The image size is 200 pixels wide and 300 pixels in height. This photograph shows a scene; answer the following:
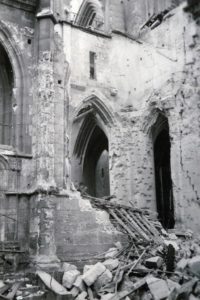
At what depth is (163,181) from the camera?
1808cm

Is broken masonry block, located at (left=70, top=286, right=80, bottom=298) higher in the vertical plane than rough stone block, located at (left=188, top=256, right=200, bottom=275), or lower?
lower

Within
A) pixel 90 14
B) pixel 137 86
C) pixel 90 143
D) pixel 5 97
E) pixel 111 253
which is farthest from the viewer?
pixel 90 14

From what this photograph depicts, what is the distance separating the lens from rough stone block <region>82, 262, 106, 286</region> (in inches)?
308

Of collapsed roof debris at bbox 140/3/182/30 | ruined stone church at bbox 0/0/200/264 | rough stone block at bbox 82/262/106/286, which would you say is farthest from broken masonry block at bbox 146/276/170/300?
collapsed roof debris at bbox 140/3/182/30

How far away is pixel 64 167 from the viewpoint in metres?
10.3

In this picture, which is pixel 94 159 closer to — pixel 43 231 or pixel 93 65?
pixel 93 65

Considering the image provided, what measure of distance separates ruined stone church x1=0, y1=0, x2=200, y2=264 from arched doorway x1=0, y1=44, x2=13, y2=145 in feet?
0.10

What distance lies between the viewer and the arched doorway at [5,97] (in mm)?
11242

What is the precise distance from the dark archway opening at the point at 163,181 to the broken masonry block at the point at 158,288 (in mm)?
9700

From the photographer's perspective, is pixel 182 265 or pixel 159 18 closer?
pixel 182 265

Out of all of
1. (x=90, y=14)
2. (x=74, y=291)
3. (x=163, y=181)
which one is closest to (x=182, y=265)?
(x=74, y=291)

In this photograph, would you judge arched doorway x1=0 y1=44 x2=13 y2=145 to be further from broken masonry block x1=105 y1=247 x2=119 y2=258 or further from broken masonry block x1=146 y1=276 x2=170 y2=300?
broken masonry block x1=146 y1=276 x2=170 y2=300

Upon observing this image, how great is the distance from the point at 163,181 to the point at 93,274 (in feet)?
35.0

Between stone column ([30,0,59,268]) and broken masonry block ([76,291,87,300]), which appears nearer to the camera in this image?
broken masonry block ([76,291,87,300])
